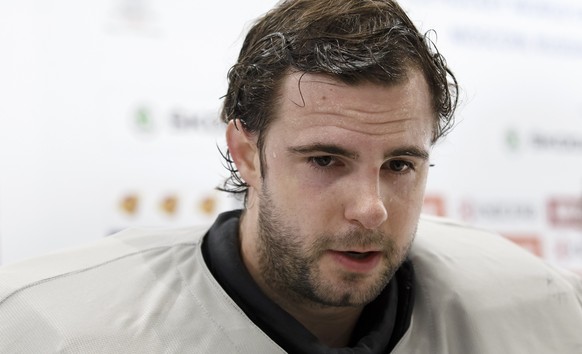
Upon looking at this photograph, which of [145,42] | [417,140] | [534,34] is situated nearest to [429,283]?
[417,140]

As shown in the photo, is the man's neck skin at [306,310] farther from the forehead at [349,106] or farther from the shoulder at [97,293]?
the forehead at [349,106]

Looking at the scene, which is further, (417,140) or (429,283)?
(429,283)

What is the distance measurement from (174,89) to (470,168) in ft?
3.36

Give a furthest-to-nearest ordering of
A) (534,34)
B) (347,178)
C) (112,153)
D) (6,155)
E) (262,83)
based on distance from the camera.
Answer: (534,34) < (112,153) < (6,155) < (262,83) < (347,178)

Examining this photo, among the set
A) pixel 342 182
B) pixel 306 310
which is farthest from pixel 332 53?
pixel 306 310

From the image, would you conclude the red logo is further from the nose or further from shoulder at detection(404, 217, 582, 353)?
the nose

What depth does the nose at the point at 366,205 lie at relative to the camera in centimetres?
120

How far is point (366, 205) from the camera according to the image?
3.94ft

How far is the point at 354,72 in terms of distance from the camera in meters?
1.23

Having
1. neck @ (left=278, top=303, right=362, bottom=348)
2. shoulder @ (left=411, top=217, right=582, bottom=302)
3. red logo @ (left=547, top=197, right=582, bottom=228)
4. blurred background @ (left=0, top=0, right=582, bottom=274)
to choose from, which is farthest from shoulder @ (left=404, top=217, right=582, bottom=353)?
red logo @ (left=547, top=197, right=582, bottom=228)

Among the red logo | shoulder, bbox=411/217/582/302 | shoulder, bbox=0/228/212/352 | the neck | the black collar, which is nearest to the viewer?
shoulder, bbox=0/228/212/352

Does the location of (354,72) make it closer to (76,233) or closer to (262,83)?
(262,83)

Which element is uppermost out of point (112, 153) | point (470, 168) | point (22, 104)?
point (22, 104)

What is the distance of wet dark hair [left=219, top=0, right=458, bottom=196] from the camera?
1253 millimetres
